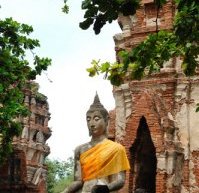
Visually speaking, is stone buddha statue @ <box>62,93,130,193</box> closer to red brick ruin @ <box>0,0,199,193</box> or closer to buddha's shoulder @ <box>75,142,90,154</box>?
buddha's shoulder @ <box>75,142,90,154</box>

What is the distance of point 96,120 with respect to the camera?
5934 millimetres

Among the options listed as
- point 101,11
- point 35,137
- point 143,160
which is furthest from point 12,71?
point 35,137

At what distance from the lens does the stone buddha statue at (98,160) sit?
18.2ft

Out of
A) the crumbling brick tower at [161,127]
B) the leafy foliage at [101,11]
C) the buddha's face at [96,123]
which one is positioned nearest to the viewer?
the leafy foliage at [101,11]

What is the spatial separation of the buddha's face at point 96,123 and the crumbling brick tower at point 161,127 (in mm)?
4633

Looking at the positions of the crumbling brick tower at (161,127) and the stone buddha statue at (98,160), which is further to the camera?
the crumbling brick tower at (161,127)

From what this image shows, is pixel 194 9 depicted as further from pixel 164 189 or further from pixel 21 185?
pixel 21 185

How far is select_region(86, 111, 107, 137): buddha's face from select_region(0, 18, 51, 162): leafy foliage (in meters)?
5.99

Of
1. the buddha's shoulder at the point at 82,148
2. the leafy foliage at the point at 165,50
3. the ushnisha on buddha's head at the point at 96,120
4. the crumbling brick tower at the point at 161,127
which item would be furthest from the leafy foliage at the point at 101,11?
the crumbling brick tower at the point at 161,127

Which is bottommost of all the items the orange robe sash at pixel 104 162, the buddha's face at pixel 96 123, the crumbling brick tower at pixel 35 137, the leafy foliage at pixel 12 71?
the orange robe sash at pixel 104 162

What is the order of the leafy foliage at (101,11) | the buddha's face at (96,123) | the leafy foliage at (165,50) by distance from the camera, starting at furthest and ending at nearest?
the buddha's face at (96,123) < the leafy foliage at (165,50) < the leafy foliage at (101,11)

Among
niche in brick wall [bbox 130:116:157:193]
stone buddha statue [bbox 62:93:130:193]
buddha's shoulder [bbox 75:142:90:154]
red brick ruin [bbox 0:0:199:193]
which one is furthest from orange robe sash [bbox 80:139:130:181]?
niche in brick wall [bbox 130:116:157:193]

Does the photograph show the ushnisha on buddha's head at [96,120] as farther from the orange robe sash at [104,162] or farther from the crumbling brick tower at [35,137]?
the crumbling brick tower at [35,137]

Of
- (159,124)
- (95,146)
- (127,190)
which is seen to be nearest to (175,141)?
(159,124)
